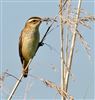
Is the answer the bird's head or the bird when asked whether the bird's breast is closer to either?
the bird

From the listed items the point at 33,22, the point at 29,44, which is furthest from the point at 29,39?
the point at 33,22

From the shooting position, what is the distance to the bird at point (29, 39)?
428cm

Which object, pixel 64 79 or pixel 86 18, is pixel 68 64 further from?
pixel 86 18

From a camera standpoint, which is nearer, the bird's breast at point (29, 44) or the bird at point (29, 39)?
the bird at point (29, 39)

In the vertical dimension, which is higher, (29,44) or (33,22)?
(33,22)

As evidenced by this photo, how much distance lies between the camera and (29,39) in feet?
15.4

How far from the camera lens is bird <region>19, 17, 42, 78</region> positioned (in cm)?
428

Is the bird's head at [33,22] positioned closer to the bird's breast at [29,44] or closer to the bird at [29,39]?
the bird at [29,39]

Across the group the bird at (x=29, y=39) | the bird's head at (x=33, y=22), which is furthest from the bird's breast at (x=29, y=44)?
the bird's head at (x=33, y=22)

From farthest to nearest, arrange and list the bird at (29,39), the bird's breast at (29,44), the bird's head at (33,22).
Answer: the bird's breast at (29,44) < the bird at (29,39) < the bird's head at (33,22)

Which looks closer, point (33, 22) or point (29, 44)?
point (33, 22)

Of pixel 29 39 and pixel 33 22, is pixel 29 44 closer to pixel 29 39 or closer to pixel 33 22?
pixel 29 39

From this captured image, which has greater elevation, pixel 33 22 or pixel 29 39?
pixel 33 22

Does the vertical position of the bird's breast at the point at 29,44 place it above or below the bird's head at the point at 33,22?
below
